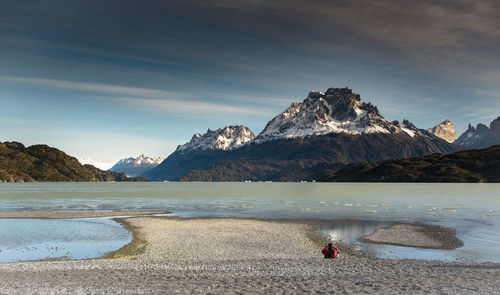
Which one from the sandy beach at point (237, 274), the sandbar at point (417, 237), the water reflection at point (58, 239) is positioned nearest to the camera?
the sandy beach at point (237, 274)

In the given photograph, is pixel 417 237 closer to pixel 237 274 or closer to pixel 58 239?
pixel 237 274

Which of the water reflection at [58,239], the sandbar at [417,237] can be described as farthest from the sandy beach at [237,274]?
the sandbar at [417,237]

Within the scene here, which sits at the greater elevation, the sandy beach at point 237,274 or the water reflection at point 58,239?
the sandy beach at point 237,274

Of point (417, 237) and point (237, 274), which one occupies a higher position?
point (237, 274)

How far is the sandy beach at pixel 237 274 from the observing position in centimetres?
2211

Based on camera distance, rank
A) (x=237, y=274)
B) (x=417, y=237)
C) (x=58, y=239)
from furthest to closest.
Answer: (x=417, y=237)
(x=58, y=239)
(x=237, y=274)

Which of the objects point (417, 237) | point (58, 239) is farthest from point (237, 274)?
point (417, 237)

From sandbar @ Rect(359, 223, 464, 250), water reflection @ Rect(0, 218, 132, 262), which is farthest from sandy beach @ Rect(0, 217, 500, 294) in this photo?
sandbar @ Rect(359, 223, 464, 250)

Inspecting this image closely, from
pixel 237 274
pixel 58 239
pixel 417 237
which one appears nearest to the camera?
pixel 237 274

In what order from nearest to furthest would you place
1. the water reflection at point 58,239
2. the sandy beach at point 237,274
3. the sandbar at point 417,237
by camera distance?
the sandy beach at point 237,274
the water reflection at point 58,239
the sandbar at point 417,237

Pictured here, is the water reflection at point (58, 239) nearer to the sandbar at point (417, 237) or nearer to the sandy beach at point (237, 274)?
the sandy beach at point (237, 274)

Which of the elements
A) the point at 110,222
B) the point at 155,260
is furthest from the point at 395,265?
the point at 110,222

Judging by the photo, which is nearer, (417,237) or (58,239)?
(58,239)

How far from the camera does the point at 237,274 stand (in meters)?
26.1
